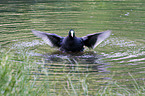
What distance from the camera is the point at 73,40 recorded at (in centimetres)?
772

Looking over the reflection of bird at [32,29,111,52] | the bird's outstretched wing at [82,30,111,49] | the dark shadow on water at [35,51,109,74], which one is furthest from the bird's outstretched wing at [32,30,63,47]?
the bird's outstretched wing at [82,30,111,49]

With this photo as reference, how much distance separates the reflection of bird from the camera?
770 cm

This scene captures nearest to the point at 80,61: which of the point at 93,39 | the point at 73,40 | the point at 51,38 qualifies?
the point at 73,40

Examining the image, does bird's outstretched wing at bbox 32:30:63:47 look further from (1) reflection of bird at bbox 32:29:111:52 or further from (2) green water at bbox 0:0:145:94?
(2) green water at bbox 0:0:145:94

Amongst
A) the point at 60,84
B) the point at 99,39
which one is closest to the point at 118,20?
the point at 99,39

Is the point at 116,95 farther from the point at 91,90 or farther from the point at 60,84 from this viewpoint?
the point at 60,84

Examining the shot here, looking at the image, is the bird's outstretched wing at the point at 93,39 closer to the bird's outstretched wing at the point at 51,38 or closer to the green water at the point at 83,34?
the green water at the point at 83,34

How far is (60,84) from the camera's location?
212 inches

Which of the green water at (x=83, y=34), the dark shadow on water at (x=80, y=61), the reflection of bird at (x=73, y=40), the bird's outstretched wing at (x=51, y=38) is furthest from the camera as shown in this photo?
A: the bird's outstretched wing at (x=51, y=38)

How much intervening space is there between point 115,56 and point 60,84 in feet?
7.22

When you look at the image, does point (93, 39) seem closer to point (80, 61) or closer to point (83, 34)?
point (80, 61)

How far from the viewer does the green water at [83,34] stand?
5840mm

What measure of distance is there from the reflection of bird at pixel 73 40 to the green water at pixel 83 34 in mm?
217

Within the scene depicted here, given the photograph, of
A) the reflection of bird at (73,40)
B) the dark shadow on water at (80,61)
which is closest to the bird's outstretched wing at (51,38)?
the reflection of bird at (73,40)
